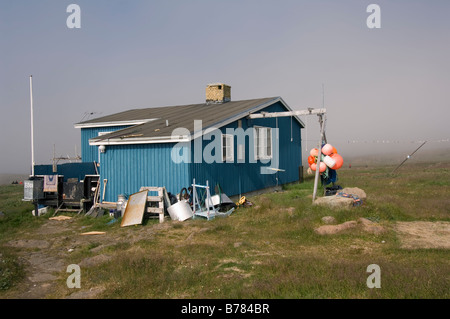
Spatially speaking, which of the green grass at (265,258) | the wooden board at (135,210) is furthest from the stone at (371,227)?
the wooden board at (135,210)

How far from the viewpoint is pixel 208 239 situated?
10016 mm

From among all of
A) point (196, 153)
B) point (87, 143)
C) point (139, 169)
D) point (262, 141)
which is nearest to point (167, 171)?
point (196, 153)

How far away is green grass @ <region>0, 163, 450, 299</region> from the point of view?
238 inches

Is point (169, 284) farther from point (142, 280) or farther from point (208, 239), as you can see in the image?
point (208, 239)

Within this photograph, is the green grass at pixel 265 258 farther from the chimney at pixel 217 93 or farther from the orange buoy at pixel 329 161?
the chimney at pixel 217 93

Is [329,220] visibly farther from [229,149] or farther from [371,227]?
[229,149]

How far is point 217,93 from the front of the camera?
70.7ft

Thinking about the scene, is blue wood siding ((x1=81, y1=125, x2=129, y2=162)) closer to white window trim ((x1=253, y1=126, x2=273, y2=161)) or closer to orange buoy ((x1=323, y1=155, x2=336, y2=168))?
white window trim ((x1=253, y1=126, x2=273, y2=161))

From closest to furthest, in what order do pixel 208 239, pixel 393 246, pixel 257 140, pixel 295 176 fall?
1. pixel 393 246
2. pixel 208 239
3. pixel 257 140
4. pixel 295 176

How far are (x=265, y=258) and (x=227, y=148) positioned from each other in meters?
8.29

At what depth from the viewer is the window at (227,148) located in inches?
611

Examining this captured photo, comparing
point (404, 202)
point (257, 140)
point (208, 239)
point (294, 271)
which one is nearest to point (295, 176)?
point (257, 140)

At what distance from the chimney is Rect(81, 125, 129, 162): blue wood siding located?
5.32 m
